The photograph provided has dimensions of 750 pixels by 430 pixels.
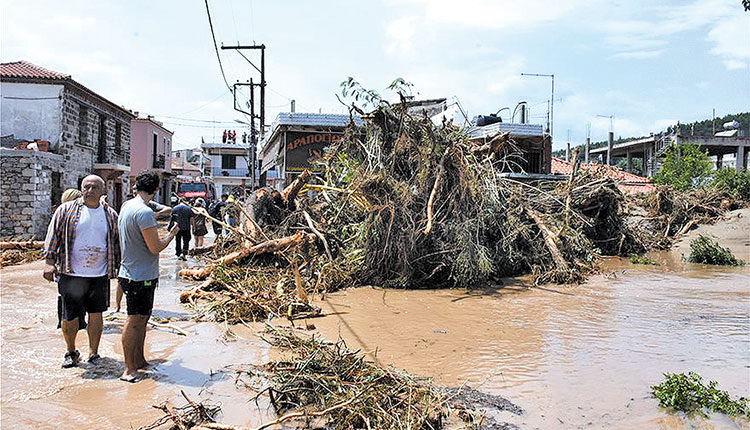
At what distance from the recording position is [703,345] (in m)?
6.00

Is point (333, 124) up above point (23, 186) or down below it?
above

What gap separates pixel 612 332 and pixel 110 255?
18.9 feet

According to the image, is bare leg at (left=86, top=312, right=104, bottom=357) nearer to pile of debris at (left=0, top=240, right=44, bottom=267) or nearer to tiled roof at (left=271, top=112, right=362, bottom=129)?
pile of debris at (left=0, top=240, right=44, bottom=267)

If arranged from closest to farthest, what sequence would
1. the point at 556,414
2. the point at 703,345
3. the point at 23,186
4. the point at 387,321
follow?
the point at 556,414
the point at 703,345
the point at 387,321
the point at 23,186

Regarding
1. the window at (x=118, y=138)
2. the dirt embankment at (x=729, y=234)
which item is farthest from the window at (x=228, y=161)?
the dirt embankment at (x=729, y=234)

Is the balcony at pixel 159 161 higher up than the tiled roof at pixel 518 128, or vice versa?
the tiled roof at pixel 518 128

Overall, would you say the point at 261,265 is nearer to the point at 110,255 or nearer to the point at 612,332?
the point at 110,255

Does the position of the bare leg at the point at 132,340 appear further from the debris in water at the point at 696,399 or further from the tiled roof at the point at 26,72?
the tiled roof at the point at 26,72

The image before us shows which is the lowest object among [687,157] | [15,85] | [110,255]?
[110,255]

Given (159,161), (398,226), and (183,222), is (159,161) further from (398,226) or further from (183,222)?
(398,226)

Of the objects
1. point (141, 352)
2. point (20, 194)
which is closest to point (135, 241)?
point (141, 352)

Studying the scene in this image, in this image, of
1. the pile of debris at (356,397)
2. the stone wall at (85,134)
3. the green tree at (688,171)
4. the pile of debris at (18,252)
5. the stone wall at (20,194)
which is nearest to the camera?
the pile of debris at (356,397)

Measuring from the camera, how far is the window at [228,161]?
6200cm

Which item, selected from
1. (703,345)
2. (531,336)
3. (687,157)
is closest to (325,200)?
(531,336)
